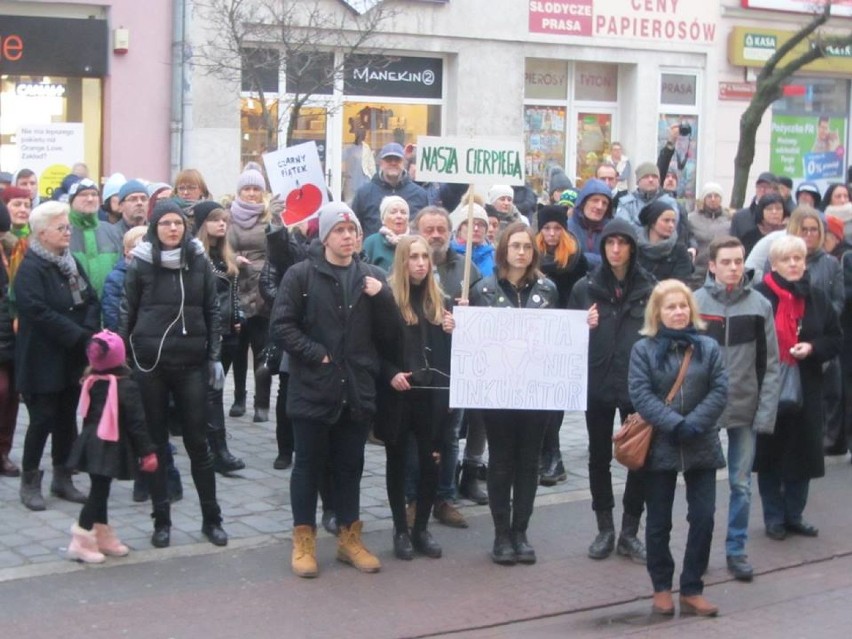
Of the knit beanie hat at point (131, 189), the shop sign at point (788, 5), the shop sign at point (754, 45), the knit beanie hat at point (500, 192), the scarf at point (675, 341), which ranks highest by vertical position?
the shop sign at point (788, 5)

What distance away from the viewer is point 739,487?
7742mm

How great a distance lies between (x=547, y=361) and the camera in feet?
25.5

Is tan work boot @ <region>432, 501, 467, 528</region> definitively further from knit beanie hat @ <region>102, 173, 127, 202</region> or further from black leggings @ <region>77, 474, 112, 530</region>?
knit beanie hat @ <region>102, 173, 127, 202</region>

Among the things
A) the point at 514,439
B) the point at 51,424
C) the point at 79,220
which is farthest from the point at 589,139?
the point at 514,439

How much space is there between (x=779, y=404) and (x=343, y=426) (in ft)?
8.84

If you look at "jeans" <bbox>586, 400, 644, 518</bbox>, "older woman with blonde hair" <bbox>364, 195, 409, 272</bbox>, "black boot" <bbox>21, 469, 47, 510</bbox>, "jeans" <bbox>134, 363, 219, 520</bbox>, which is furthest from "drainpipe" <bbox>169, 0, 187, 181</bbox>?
"jeans" <bbox>586, 400, 644, 518</bbox>

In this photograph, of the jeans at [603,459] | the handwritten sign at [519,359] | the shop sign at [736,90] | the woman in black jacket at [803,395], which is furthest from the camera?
the shop sign at [736,90]

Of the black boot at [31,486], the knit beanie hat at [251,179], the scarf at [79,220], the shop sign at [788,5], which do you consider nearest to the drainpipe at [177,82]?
the knit beanie hat at [251,179]

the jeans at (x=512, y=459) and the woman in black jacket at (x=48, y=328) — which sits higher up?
the woman in black jacket at (x=48, y=328)

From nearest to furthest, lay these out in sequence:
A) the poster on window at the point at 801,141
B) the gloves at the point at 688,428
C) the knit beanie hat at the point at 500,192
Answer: the gloves at the point at 688,428, the knit beanie hat at the point at 500,192, the poster on window at the point at 801,141

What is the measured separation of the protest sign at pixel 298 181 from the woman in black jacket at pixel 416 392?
167cm

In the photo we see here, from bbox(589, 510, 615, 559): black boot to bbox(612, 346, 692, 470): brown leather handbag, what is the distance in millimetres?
1029

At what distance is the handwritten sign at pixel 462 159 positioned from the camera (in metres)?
8.30

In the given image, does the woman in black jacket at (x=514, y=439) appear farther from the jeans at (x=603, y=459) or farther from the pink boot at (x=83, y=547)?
the pink boot at (x=83, y=547)
